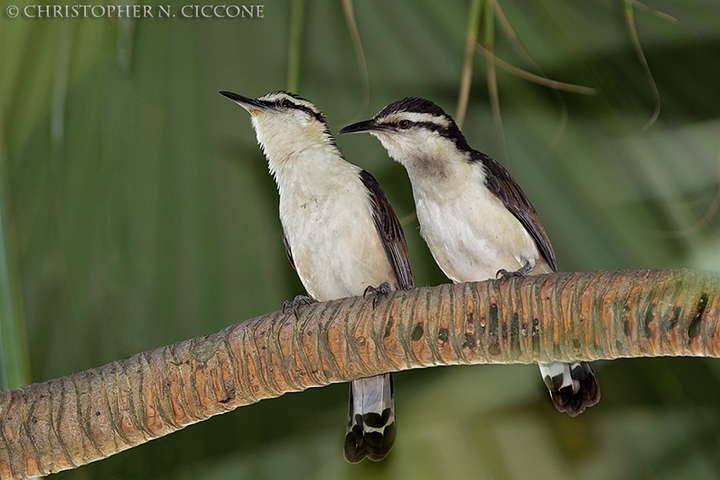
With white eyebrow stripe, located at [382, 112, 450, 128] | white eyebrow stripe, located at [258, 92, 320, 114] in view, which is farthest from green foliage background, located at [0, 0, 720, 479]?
white eyebrow stripe, located at [382, 112, 450, 128]

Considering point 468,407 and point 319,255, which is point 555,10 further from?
point 319,255

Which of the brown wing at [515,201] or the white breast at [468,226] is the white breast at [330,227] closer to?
the white breast at [468,226]

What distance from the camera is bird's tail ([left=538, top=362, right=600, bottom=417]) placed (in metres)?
2.10

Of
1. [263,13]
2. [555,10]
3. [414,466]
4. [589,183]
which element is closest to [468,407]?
[414,466]

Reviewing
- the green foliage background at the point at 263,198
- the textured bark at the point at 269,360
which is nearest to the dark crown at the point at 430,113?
the green foliage background at the point at 263,198

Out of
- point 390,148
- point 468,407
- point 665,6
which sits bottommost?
point 468,407

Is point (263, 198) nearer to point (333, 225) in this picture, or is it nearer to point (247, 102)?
point (247, 102)

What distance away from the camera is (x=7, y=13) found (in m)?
1.67

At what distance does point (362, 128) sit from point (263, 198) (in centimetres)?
45

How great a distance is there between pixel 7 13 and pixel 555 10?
117 centimetres

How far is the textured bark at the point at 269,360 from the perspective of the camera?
5.14 feet

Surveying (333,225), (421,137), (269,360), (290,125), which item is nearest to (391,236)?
(333,225)

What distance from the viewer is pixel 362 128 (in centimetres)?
227

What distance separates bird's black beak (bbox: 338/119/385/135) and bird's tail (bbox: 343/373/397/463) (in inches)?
31.6
